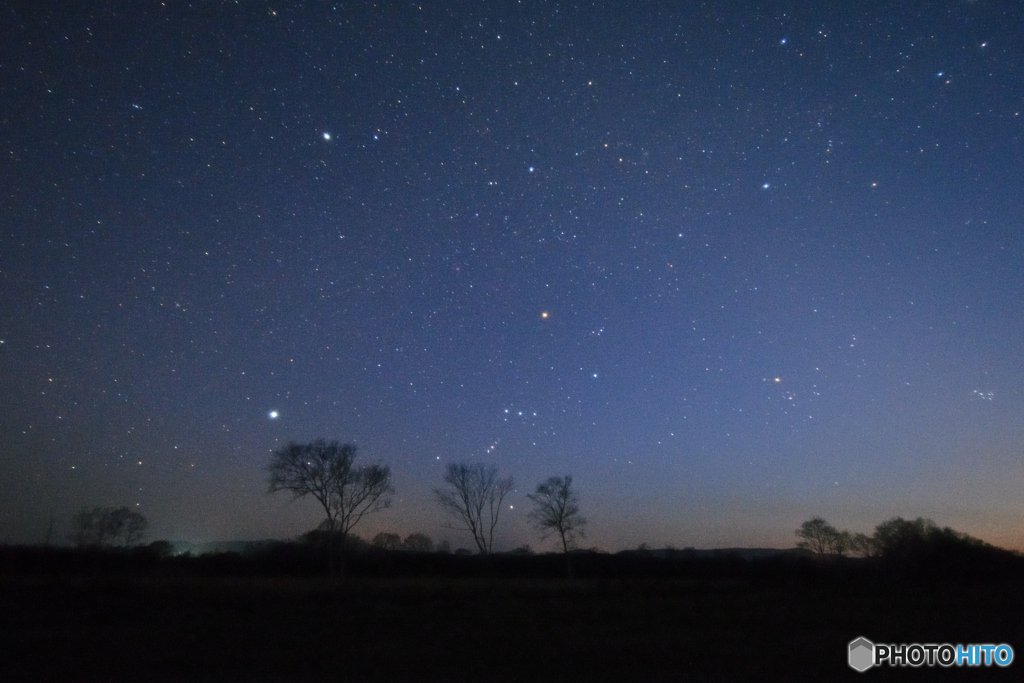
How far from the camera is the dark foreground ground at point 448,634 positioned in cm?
974

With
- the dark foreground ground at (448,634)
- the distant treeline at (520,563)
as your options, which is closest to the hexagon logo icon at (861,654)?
the dark foreground ground at (448,634)

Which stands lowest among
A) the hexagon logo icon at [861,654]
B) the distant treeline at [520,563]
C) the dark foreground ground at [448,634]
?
the distant treeline at [520,563]

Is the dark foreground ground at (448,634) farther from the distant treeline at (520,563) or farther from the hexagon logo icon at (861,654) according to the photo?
the distant treeline at (520,563)

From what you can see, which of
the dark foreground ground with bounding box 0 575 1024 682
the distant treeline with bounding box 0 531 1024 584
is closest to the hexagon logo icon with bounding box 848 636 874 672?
the dark foreground ground with bounding box 0 575 1024 682

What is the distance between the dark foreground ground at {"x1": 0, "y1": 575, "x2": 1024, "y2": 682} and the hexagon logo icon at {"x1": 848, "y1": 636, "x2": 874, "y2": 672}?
0.25 meters

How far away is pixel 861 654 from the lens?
10.9 metres

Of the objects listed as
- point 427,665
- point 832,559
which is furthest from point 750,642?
point 832,559

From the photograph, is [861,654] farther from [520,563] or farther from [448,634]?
[520,563]

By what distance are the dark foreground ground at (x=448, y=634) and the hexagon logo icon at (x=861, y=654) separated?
0.82ft

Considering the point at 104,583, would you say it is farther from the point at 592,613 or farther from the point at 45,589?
the point at 592,613

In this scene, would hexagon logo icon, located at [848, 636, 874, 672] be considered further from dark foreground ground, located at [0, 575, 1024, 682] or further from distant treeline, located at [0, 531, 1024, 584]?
distant treeline, located at [0, 531, 1024, 584]

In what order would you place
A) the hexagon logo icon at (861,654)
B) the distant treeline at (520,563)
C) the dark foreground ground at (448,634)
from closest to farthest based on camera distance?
the dark foreground ground at (448,634), the hexagon logo icon at (861,654), the distant treeline at (520,563)

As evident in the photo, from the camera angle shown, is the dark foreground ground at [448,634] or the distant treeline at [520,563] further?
the distant treeline at [520,563]

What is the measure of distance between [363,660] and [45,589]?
15290mm
